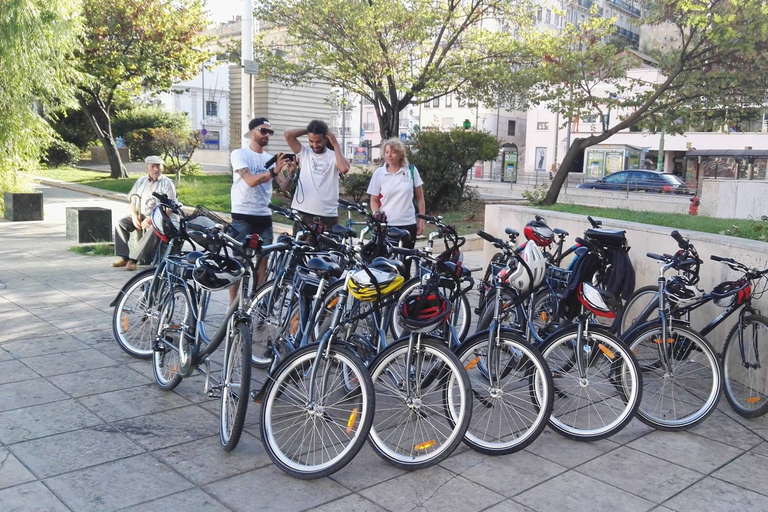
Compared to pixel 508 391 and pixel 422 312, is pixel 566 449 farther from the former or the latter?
pixel 422 312

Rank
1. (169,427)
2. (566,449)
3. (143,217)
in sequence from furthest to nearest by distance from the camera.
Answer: (143,217), (169,427), (566,449)

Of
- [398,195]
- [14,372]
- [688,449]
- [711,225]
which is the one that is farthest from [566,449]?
[711,225]

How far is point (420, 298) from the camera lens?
4.04m

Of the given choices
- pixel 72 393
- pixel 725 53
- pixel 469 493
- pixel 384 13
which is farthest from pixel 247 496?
pixel 384 13

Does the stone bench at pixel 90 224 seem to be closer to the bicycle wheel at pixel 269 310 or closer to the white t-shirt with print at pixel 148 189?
the white t-shirt with print at pixel 148 189

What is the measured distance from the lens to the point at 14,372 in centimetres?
531

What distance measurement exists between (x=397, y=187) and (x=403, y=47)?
501 inches

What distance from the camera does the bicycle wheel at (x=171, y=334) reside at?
16.0 feet

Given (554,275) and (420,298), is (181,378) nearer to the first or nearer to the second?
(420,298)

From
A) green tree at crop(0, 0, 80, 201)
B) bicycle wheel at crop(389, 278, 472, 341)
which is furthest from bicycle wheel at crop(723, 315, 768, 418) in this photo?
green tree at crop(0, 0, 80, 201)

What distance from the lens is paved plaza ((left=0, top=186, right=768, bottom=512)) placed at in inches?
141

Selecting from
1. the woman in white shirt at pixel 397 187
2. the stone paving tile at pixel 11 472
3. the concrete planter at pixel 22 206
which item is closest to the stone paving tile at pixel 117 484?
the stone paving tile at pixel 11 472

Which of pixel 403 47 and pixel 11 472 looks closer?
pixel 11 472

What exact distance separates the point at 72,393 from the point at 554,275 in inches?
138
